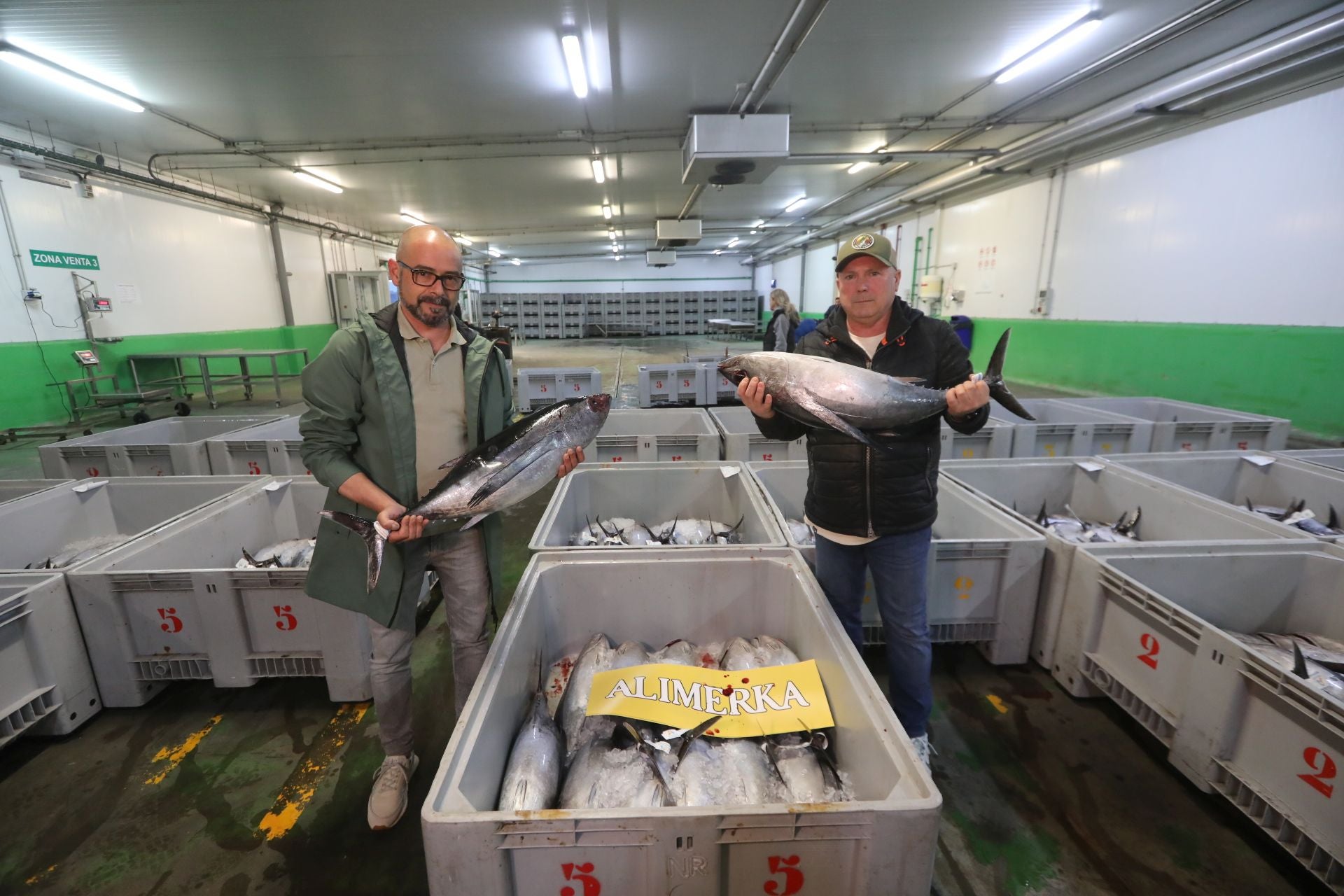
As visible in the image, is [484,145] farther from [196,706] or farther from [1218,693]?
[1218,693]

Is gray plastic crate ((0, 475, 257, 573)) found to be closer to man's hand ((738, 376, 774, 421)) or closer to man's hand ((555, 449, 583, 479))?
man's hand ((555, 449, 583, 479))

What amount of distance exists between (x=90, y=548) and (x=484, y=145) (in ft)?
23.7

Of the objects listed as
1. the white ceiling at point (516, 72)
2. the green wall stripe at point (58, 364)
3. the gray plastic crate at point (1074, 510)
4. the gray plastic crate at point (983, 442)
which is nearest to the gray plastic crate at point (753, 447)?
the gray plastic crate at point (983, 442)

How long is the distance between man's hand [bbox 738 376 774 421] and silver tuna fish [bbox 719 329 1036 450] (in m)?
0.02

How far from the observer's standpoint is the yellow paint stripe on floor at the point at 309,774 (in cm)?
178

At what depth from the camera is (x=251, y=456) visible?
3.89 metres

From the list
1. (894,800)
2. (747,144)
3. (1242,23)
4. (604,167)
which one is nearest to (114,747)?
(894,800)

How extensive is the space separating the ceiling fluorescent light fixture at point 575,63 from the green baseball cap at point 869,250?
4.66 metres

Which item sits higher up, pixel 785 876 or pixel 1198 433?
pixel 1198 433

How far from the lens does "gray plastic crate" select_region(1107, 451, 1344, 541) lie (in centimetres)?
298

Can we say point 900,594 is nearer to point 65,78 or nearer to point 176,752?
point 176,752

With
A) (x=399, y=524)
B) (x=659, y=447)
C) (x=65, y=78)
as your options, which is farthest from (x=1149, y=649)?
(x=65, y=78)

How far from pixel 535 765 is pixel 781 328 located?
19.0 ft

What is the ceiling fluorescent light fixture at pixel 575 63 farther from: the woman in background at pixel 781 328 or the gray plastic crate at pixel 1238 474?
the gray plastic crate at pixel 1238 474
